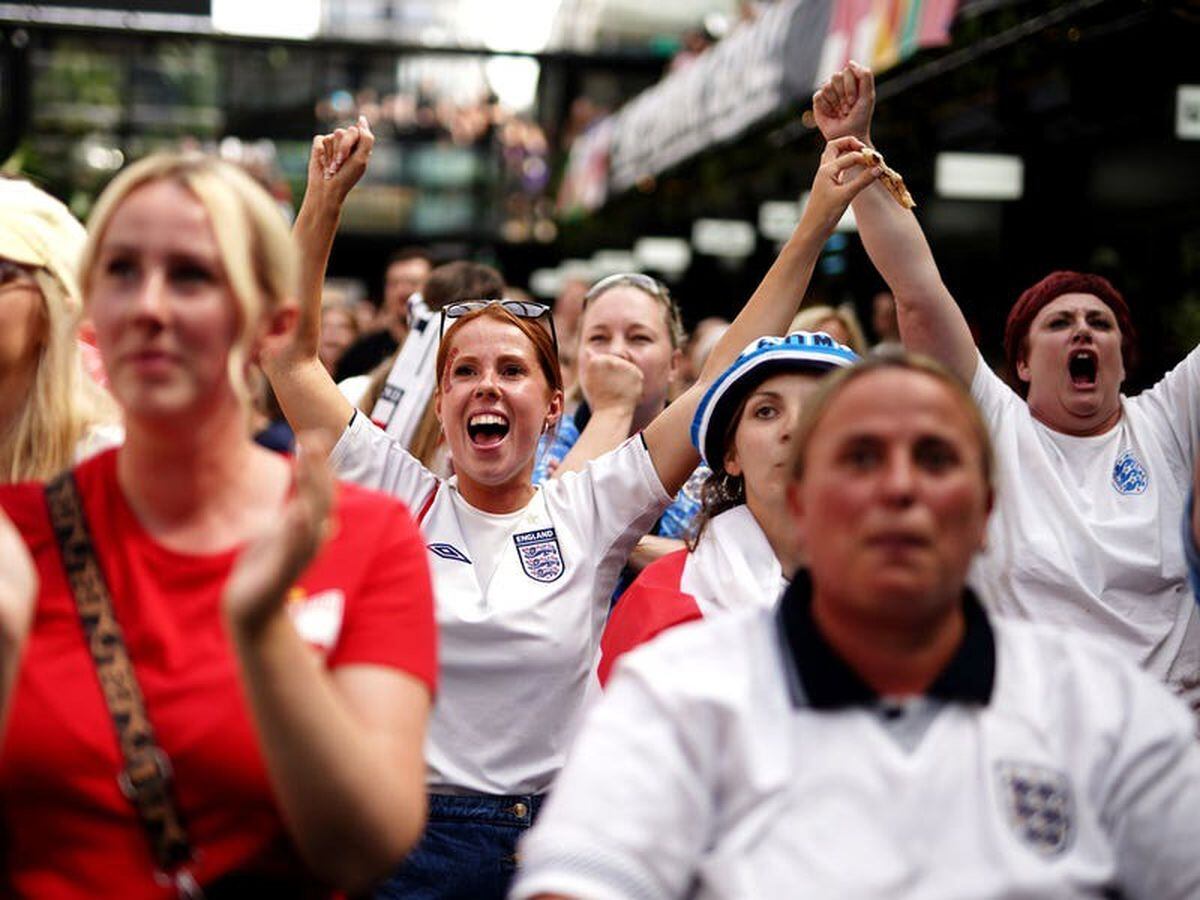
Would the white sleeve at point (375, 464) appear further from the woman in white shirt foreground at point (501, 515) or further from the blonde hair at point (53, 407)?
the blonde hair at point (53, 407)

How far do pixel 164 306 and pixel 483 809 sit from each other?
5.57ft

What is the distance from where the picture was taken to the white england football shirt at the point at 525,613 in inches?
144

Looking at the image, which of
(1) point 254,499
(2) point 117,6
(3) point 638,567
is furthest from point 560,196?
(1) point 254,499

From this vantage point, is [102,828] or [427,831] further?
[427,831]

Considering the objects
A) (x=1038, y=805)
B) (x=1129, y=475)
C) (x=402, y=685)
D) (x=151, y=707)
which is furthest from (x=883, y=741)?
(x=1129, y=475)

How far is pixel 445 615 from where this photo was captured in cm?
370

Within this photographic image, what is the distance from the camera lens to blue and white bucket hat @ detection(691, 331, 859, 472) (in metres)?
3.76

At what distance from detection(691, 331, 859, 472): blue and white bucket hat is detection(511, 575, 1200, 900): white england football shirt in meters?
1.42

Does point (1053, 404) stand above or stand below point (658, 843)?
above

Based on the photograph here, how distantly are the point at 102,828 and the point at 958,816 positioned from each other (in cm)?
111

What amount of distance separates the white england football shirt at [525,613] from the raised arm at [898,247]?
796 millimetres

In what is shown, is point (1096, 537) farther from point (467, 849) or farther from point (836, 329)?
point (836, 329)

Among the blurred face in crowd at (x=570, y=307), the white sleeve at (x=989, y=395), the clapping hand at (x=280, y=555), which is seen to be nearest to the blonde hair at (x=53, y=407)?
the clapping hand at (x=280, y=555)

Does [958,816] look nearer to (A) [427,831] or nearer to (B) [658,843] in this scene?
(B) [658,843]
